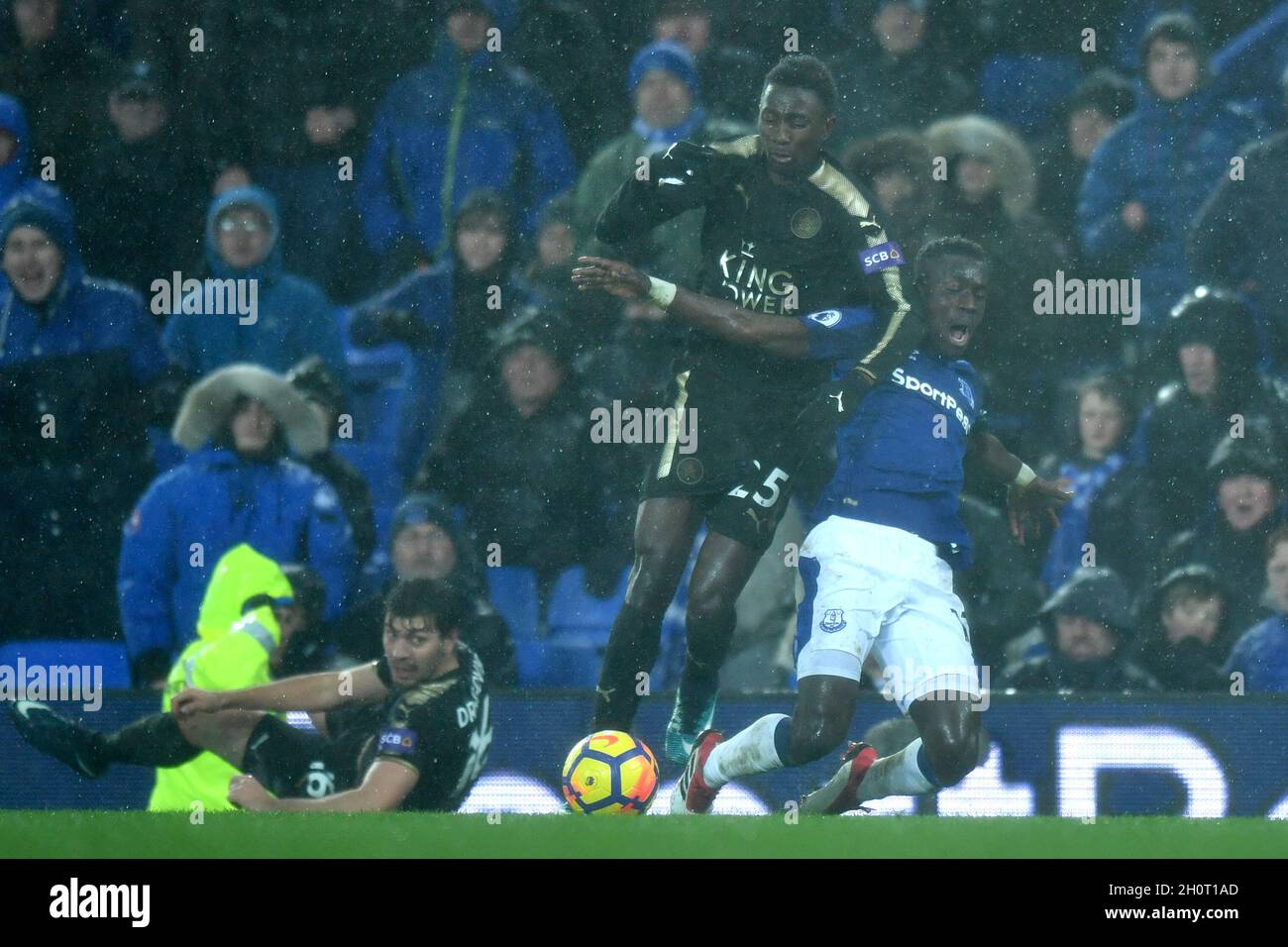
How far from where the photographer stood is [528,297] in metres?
6.21

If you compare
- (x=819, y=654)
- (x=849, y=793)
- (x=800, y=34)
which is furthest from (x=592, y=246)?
(x=849, y=793)

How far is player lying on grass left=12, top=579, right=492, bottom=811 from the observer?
5938mm

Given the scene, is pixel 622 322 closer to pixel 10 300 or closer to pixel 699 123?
pixel 699 123

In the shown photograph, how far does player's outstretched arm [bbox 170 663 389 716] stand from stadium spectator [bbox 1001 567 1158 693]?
2.15m

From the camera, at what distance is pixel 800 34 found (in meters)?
6.15

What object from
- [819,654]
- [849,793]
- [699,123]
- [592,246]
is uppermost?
[699,123]

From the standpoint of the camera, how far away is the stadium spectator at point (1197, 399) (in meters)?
6.15

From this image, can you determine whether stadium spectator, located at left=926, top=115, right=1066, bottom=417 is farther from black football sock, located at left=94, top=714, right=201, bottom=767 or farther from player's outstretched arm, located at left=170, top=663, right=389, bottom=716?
black football sock, located at left=94, top=714, right=201, bottom=767

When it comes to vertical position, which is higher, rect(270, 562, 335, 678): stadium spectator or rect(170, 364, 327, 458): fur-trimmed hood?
rect(170, 364, 327, 458): fur-trimmed hood

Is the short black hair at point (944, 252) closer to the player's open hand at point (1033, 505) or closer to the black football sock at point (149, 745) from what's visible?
the player's open hand at point (1033, 505)

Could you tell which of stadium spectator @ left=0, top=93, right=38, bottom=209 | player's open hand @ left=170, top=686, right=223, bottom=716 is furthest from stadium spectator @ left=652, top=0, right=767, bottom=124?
player's open hand @ left=170, top=686, right=223, bottom=716

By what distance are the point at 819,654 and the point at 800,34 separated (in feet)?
6.74

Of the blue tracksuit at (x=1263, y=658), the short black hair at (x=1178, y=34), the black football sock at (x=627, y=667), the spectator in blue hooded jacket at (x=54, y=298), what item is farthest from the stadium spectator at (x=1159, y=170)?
the spectator in blue hooded jacket at (x=54, y=298)

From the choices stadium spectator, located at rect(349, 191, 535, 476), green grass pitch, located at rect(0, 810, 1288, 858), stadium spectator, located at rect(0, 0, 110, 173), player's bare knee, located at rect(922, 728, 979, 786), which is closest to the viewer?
green grass pitch, located at rect(0, 810, 1288, 858)
